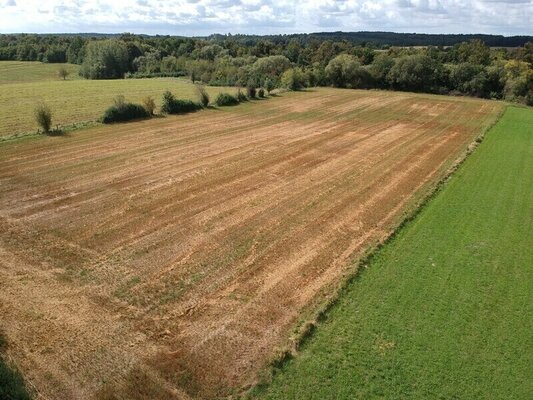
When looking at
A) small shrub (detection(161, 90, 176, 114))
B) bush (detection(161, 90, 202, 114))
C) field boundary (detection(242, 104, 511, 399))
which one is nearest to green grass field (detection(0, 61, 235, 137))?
small shrub (detection(161, 90, 176, 114))

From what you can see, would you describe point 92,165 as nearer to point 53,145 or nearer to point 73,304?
point 53,145

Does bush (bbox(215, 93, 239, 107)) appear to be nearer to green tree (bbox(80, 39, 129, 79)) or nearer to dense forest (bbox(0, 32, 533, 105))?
dense forest (bbox(0, 32, 533, 105))

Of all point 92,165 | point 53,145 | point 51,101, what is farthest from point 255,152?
point 51,101

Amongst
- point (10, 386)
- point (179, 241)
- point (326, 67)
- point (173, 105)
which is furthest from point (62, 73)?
point (10, 386)

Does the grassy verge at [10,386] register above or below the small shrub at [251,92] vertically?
below

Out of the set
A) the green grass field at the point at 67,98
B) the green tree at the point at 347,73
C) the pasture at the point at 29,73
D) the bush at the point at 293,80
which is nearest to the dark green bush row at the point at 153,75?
the pasture at the point at 29,73

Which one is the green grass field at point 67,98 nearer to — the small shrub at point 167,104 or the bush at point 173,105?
the small shrub at point 167,104

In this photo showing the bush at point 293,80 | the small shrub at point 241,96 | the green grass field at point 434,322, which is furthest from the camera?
the bush at point 293,80
